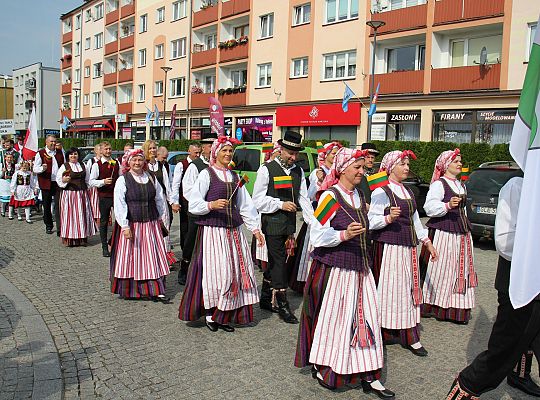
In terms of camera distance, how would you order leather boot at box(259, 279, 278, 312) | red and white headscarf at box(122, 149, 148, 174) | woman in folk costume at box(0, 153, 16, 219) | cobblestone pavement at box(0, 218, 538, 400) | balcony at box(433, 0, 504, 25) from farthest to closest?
balcony at box(433, 0, 504, 25) → woman in folk costume at box(0, 153, 16, 219) → red and white headscarf at box(122, 149, 148, 174) → leather boot at box(259, 279, 278, 312) → cobblestone pavement at box(0, 218, 538, 400)

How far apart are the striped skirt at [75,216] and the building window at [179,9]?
3043 cm

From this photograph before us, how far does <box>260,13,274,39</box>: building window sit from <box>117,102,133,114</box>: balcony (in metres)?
18.3

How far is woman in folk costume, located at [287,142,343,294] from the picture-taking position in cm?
712

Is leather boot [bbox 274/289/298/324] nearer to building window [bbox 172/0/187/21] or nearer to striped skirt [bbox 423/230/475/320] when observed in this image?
striped skirt [bbox 423/230/475/320]

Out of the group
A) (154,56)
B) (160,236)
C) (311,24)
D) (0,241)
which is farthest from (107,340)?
(154,56)

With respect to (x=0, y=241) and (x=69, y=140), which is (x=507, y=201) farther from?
(x=69, y=140)

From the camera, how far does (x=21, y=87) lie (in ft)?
246

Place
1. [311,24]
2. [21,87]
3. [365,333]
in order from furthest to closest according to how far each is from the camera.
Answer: [21,87] < [311,24] < [365,333]

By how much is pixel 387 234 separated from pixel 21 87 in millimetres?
80051

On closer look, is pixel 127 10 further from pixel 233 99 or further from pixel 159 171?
pixel 159 171

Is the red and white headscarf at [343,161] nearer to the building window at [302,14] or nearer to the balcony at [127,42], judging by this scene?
the building window at [302,14]

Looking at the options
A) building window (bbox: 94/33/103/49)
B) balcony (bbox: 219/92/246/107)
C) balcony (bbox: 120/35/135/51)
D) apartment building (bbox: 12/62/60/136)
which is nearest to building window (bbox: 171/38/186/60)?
balcony (bbox: 219/92/246/107)

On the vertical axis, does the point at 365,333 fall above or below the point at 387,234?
below

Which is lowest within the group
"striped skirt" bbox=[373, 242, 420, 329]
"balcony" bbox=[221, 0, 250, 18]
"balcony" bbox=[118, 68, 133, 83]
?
"striped skirt" bbox=[373, 242, 420, 329]
